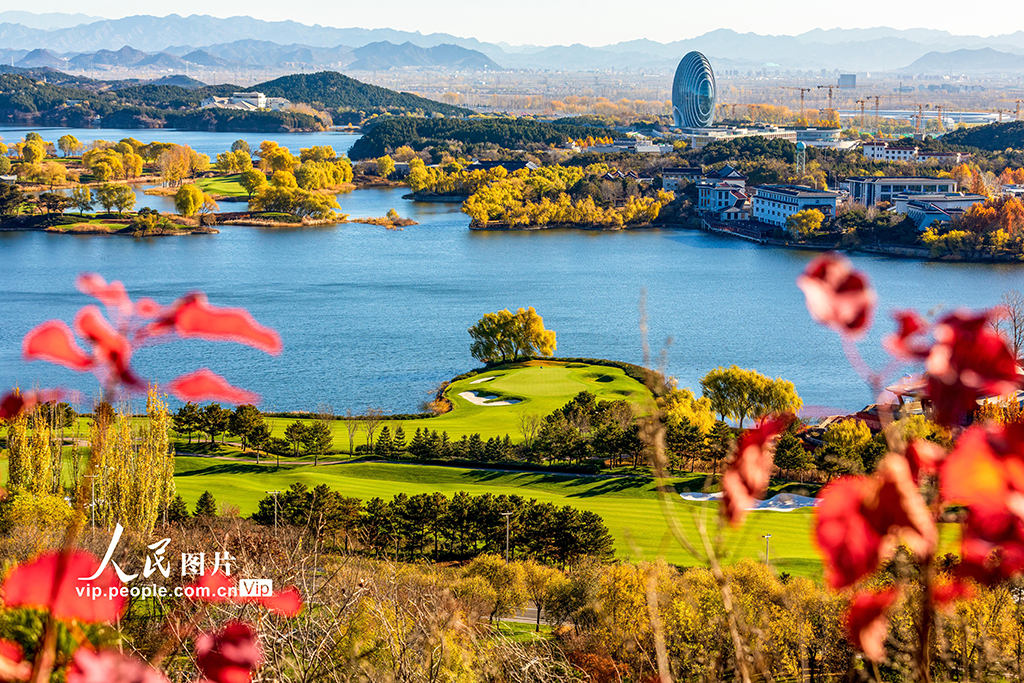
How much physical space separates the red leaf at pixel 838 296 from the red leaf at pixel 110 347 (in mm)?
306

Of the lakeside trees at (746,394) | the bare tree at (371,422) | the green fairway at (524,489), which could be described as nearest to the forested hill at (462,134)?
the bare tree at (371,422)

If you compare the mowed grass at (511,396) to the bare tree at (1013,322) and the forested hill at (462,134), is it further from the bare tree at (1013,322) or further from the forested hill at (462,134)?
the forested hill at (462,134)

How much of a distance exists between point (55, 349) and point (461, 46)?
17280 centimetres

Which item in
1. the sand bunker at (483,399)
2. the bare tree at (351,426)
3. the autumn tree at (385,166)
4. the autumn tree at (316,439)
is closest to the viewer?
the autumn tree at (316,439)

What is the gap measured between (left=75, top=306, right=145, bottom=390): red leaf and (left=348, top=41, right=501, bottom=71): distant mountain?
136m

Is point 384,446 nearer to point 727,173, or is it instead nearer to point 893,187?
point 893,187

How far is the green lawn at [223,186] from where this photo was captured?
89.0 feet

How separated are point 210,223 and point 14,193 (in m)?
4.49

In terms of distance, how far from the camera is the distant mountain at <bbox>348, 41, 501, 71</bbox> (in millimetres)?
135750

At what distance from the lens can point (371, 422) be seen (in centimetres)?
903

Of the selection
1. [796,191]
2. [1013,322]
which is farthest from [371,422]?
[796,191]

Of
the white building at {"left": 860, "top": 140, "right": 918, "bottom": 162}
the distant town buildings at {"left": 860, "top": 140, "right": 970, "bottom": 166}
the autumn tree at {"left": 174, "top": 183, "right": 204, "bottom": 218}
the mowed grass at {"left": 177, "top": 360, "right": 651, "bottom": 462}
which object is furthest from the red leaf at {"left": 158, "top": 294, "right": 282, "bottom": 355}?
the white building at {"left": 860, "top": 140, "right": 918, "bottom": 162}

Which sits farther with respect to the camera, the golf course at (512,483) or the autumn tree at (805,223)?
the autumn tree at (805,223)

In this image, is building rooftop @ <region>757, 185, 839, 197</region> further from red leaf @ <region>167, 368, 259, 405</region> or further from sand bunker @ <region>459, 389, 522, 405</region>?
red leaf @ <region>167, 368, 259, 405</region>
